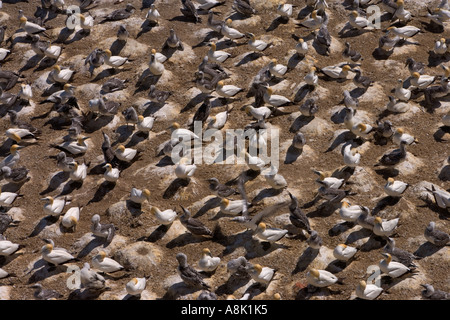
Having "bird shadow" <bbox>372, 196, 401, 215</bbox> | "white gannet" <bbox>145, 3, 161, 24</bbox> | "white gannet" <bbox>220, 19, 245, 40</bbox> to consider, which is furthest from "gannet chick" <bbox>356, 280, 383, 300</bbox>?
"white gannet" <bbox>145, 3, 161, 24</bbox>

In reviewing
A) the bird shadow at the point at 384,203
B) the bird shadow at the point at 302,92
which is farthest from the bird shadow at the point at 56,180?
the bird shadow at the point at 384,203

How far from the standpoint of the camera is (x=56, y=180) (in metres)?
23.0

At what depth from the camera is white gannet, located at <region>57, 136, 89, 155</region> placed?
77.9ft

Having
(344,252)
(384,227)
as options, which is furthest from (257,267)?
(384,227)

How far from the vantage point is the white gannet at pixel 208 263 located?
18891mm

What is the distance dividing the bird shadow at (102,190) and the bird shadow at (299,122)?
21.4 feet

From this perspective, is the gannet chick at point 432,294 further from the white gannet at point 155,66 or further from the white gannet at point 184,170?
the white gannet at point 155,66

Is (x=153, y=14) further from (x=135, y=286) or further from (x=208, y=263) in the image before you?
(x=135, y=286)

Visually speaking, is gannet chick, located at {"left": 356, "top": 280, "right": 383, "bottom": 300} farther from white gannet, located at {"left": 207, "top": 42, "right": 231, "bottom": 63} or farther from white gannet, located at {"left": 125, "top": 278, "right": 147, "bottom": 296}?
white gannet, located at {"left": 207, "top": 42, "right": 231, "bottom": 63}

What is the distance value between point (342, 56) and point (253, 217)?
10091 mm

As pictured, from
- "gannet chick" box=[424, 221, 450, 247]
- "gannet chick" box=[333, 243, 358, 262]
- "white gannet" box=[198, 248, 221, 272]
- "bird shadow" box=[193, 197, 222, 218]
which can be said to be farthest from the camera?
"bird shadow" box=[193, 197, 222, 218]

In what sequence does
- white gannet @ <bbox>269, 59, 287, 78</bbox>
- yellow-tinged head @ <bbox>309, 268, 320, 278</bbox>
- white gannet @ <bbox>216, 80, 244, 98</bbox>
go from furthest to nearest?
1. white gannet @ <bbox>269, 59, 287, 78</bbox>
2. white gannet @ <bbox>216, 80, 244, 98</bbox>
3. yellow-tinged head @ <bbox>309, 268, 320, 278</bbox>

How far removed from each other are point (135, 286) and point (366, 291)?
19.7ft

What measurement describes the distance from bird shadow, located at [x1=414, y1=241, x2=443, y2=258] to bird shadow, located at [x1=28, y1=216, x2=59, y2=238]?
35.6 ft
